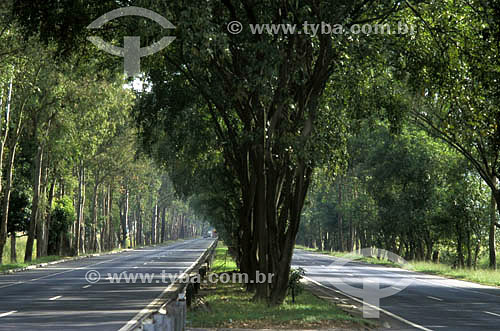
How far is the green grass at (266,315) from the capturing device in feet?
53.9

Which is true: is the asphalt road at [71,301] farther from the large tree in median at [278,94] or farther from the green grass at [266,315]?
the large tree in median at [278,94]

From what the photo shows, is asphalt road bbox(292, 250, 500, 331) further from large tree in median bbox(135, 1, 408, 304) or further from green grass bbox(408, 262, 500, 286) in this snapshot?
green grass bbox(408, 262, 500, 286)

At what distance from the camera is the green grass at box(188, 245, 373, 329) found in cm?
1644

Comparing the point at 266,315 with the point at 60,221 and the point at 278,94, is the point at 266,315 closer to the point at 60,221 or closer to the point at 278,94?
the point at 278,94

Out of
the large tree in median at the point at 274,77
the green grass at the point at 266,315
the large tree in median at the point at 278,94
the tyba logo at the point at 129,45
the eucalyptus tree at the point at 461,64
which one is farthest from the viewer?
the tyba logo at the point at 129,45

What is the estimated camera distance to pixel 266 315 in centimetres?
1752

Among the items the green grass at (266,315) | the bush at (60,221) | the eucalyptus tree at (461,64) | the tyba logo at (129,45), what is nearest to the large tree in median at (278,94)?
the tyba logo at (129,45)

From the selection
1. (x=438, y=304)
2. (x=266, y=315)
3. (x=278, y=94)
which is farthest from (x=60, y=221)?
(x=266, y=315)

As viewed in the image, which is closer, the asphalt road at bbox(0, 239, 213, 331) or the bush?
the asphalt road at bbox(0, 239, 213, 331)

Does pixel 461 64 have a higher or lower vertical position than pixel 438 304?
higher

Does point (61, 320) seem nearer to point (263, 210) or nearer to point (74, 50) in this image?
point (263, 210)

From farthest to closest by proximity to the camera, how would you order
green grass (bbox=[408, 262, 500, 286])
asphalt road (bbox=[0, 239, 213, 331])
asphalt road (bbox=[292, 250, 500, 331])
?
→ green grass (bbox=[408, 262, 500, 286]) → asphalt road (bbox=[292, 250, 500, 331]) → asphalt road (bbox=[0, 239, 213, 331])

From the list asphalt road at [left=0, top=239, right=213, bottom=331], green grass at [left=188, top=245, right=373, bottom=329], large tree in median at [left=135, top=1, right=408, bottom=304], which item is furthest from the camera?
large tree in median at [left=135, top=1, right=408, bottom=304]

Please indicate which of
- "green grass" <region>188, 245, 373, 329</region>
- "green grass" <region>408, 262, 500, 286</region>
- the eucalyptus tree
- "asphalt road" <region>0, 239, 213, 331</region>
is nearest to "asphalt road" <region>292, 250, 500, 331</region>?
"green grass" <region>188, 245, 373, 329</region>
